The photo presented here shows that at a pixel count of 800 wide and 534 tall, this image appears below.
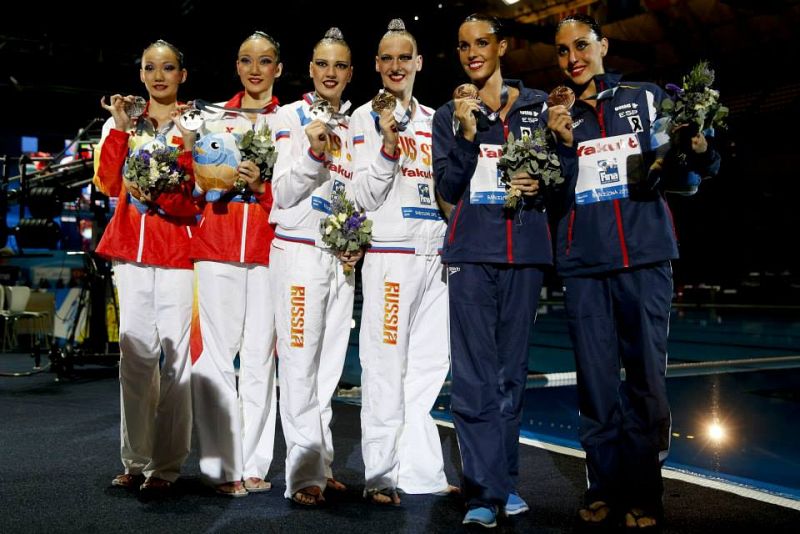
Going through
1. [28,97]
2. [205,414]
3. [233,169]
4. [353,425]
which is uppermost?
[28,97]

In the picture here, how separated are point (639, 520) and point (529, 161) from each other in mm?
1473

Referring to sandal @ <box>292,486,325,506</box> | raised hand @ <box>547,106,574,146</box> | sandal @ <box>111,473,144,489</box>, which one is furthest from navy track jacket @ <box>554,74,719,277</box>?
sandal @ <box>111,473,144,489</box>

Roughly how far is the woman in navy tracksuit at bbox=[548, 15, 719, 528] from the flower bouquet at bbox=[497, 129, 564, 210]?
4.2 inches

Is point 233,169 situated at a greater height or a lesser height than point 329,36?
lesser

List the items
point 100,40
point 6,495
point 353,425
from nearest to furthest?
point 6,495 → point 353,425 → point 100,40

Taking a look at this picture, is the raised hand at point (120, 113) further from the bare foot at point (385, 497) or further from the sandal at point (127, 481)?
the bare foot at point (385, 497)

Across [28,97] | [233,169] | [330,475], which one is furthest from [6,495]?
[28,97]

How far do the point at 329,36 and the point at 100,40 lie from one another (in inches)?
469

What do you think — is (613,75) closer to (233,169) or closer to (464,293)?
(464,293)

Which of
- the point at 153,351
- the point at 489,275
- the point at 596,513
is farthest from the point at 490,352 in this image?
the point at 153,351

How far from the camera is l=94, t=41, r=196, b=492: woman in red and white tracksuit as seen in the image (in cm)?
366

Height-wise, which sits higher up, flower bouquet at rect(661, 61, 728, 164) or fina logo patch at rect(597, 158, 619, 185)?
flower bouquet at rect(661, 61, 728, 164)

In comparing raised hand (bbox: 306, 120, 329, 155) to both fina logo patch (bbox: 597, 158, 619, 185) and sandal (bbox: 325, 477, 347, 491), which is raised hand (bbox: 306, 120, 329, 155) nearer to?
fina logo patch (bbox: 597, 158, 619, 185)

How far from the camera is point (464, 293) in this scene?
318cm
